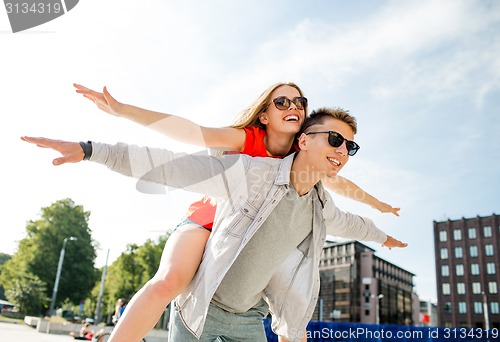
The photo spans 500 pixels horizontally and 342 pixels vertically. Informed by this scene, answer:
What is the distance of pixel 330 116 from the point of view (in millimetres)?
3145

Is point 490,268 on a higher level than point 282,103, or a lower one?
higher

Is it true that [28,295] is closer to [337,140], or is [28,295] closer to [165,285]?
[165,285]

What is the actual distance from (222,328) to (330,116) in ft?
5.64

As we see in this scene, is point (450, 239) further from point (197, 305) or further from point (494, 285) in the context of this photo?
point (197, 305)

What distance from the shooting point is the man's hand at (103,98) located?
2.60 metres

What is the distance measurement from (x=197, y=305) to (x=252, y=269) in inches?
16.8

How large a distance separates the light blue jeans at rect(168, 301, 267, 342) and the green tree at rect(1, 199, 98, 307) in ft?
123

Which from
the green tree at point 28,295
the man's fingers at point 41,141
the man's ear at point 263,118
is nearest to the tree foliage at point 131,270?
the green tree at point 28,295

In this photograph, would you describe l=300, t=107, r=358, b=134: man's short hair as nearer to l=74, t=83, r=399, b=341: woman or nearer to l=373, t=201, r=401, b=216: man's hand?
l=74, t=83, r=399, b=341: woman

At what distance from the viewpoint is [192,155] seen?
2.38 m

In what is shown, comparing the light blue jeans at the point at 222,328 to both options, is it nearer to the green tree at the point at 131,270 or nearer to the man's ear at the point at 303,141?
the man's ear at the point at 303,141

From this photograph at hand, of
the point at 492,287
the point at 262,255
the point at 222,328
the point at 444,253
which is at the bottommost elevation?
the point at 222,328

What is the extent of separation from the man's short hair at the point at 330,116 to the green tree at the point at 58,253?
38.0 metres

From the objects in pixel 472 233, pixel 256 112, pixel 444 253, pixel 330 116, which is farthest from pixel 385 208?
pixel 444 253
